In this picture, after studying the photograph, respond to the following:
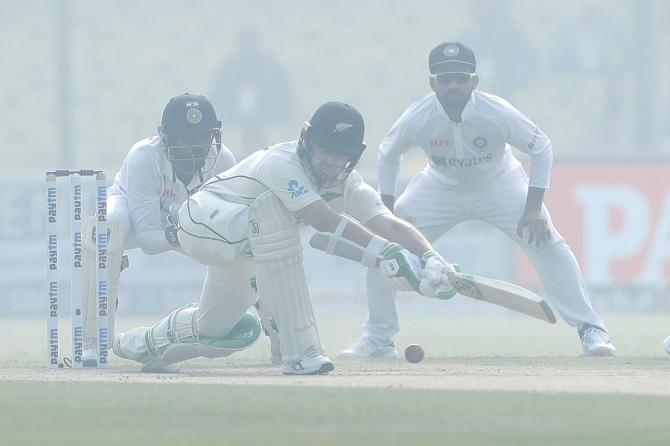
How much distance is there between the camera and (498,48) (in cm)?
2720

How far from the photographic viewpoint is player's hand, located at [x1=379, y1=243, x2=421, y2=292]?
326 inches

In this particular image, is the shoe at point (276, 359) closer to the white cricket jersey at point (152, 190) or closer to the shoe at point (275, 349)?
the shoe at point (275, 349)

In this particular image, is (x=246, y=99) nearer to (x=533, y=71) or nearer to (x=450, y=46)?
(x=533, y=71)

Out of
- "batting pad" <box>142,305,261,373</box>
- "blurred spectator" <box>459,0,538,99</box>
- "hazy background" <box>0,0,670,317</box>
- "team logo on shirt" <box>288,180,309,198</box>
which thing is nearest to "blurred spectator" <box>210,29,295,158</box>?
"hazy background" <box>0,0,670,317</box>

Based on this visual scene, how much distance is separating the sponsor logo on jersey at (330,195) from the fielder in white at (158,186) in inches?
53.0

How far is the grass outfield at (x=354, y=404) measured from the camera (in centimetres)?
640

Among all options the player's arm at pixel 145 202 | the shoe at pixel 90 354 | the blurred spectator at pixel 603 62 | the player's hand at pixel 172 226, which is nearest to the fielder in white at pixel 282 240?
the shoe at pixel 90 354

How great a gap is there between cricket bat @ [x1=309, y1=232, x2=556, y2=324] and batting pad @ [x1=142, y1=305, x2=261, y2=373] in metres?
0.99

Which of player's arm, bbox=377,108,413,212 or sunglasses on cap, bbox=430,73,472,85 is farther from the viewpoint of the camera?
player's arm, bbox=377,108,413,212

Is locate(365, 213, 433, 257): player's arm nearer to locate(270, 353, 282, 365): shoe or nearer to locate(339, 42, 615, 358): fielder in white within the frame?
locate(270, 353, 282, 365): shoe

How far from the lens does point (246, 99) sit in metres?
25.1

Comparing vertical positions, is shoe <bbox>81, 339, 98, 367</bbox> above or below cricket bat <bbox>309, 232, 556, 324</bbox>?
below

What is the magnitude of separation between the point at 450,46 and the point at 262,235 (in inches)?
106

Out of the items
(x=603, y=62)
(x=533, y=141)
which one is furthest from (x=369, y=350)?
(x=603, y=62)
